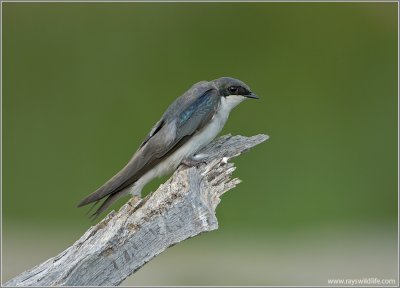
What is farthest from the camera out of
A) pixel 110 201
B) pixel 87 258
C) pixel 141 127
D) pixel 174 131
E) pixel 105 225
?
pixel 141 127

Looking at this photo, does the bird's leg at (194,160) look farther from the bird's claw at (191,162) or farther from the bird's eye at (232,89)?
the bird's eye at (232,89)

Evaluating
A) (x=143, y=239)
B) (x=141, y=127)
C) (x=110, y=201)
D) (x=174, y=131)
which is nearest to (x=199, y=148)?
(x=174, y=131)

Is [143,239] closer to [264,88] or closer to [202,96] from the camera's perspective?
[202,96]

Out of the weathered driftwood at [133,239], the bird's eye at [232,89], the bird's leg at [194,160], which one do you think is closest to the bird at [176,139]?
the bird's leg at [194,160]

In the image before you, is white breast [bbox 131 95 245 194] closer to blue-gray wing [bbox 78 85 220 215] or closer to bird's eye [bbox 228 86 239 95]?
blue-gray wing [bbox 78 85 220 215]

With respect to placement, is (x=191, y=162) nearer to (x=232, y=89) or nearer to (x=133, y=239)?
(x=232, y=89)

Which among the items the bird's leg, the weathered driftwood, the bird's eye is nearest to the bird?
the bird's leg

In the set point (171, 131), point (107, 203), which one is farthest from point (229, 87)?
point (107, 203)
